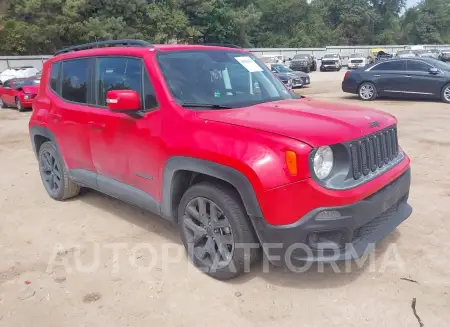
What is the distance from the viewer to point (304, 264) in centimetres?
305

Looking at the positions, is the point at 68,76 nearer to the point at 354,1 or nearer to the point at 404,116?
the point at 404,116

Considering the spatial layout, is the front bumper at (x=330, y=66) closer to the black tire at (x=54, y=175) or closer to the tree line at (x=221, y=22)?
the tree line at (x=221, y=22)

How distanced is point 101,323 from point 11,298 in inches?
34.0

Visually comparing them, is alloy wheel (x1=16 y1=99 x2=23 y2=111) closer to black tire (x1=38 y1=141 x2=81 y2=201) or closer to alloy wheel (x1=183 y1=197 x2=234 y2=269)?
black tire (x1=38 y1=141 x2=81 y2=201)

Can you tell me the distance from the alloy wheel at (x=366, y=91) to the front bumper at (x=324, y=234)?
43.3ft

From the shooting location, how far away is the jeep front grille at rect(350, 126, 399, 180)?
3113 mm

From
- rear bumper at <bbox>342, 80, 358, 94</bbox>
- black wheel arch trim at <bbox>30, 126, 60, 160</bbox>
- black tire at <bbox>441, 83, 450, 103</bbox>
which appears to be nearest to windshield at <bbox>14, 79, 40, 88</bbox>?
rear bumper at <bbox>342, 80, 358, 94</bbox>

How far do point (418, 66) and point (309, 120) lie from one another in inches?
509

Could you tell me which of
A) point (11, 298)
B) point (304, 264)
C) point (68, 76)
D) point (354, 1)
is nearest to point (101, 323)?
point (11, 298)

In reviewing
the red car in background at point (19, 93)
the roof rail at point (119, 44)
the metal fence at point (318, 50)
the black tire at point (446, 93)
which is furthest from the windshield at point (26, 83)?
the metal fence at point (318, 50)

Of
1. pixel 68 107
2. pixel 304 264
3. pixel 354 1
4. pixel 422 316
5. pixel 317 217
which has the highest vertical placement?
pixel 354 1

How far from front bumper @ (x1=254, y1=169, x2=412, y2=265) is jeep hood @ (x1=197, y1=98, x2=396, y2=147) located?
0.49m

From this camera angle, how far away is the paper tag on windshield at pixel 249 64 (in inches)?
169

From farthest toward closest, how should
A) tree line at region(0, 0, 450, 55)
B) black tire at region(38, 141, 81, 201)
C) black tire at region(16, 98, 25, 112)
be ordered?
tree line at region(0, 0, 450, 55) < black tire at region(16, 98, 25, 112) < black tire at region(38, 141, 81, 201)
